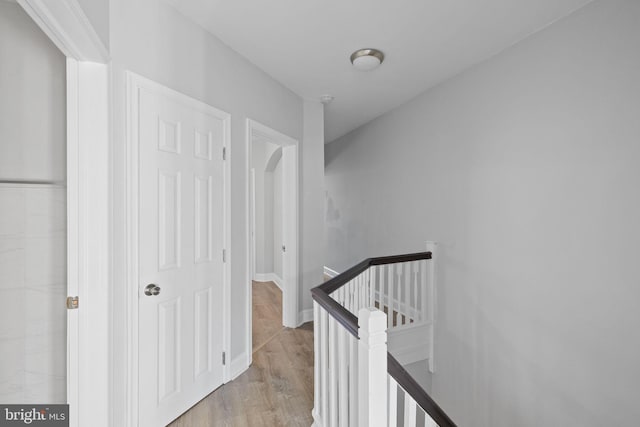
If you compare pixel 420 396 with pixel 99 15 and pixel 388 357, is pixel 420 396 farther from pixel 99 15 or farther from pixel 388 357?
pixel 99 15

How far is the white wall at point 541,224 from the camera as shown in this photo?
5.90 ft

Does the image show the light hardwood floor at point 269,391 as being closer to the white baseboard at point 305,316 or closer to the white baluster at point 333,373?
the white baseboard at point 305,316

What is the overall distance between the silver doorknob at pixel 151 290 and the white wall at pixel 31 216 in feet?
1.17

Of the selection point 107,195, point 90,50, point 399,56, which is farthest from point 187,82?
point 399,56

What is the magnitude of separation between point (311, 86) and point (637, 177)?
2722 millimetres

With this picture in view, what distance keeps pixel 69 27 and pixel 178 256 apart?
4.11 ft

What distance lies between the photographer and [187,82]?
198cm

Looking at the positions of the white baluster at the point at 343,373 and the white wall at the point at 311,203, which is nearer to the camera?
the white baluster at the point at 343,373

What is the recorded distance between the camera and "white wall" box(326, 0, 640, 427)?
1797 millimetres

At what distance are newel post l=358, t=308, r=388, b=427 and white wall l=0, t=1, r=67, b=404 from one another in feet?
4.74

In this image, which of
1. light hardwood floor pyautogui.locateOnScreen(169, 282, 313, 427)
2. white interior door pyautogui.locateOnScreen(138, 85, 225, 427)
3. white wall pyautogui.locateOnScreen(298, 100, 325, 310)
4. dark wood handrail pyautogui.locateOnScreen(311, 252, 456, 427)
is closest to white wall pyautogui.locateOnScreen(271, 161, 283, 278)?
white wall pyautogui.locateOnScreen(298, 100, 325, 310)

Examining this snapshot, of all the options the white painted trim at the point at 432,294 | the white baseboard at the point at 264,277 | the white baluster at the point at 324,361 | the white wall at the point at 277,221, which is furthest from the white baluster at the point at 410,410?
the white baseboard at the point at 264,277

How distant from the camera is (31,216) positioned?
4.51 feet

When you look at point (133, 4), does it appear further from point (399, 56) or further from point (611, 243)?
point (611, 243)
